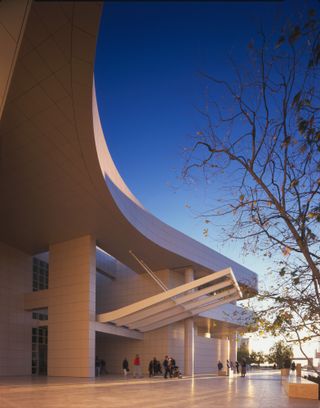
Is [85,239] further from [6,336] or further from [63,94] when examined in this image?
[63,94]

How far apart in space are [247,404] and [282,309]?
17.7ft

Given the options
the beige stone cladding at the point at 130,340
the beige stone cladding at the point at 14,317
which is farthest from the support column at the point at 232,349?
the beige stone cladding at the point at 14,317

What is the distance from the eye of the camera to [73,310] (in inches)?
1059

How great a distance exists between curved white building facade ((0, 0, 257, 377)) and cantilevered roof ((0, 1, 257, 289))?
0.14 feet

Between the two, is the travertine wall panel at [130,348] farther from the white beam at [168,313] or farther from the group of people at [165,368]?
the group of people at [165,368]

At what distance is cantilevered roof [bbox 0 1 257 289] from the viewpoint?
11.6 meters

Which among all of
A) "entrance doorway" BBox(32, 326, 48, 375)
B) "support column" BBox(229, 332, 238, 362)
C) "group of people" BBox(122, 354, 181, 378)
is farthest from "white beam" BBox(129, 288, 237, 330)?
"support column" BBox(229, 332, 238, 362)

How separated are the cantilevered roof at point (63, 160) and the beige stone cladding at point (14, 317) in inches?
43.4

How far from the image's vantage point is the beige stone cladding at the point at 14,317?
28156mm

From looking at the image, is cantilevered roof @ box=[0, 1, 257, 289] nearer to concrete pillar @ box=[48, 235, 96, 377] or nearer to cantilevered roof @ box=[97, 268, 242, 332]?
concrete pillar @ box=[48, 235, 96, 377]

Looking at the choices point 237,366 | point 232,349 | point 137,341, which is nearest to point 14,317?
point 137,341

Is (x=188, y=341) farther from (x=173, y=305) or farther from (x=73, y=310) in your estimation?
(x=73, y=310)

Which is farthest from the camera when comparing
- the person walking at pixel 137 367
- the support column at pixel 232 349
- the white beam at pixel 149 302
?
the support column at pixel 232 349

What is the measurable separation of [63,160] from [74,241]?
1094cm
